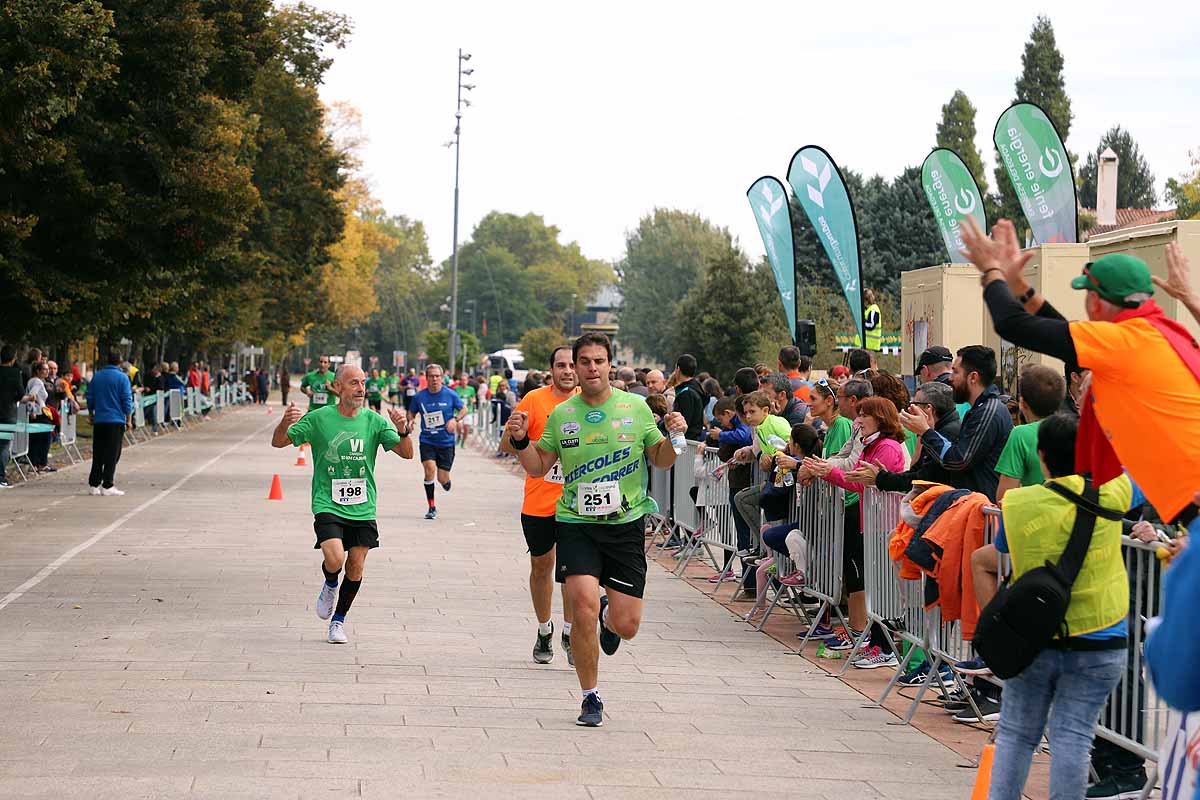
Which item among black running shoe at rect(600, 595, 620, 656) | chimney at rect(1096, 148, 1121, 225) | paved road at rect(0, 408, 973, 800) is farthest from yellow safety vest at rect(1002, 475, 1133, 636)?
chimney at rect(1096, 148, 1121, 225)

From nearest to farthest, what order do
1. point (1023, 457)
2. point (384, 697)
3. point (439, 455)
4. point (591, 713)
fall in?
point (1023, 457) < point (591, 713) < point (384, 697) < point (439, 455)

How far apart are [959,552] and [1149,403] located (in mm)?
3324

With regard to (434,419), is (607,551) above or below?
below

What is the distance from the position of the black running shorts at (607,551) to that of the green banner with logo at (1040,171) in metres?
15.4

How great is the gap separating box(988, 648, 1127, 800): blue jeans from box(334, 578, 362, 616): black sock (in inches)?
223

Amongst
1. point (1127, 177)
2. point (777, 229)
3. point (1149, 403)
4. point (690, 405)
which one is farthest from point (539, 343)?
point (1149, 403)

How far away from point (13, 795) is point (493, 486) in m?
20.7

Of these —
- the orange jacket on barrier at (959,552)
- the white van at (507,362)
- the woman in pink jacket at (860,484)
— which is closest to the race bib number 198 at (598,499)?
the orange jacket on barrier at (959,552)

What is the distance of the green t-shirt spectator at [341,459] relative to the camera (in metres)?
10.3

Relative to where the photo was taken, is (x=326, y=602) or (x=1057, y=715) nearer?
(x=1057, y=715)

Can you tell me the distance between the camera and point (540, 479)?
958 cm

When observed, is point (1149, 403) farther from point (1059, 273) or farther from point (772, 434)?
point (1059, 273)

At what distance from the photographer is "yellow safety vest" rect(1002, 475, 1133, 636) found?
523 cm

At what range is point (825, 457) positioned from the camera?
1081 cm
